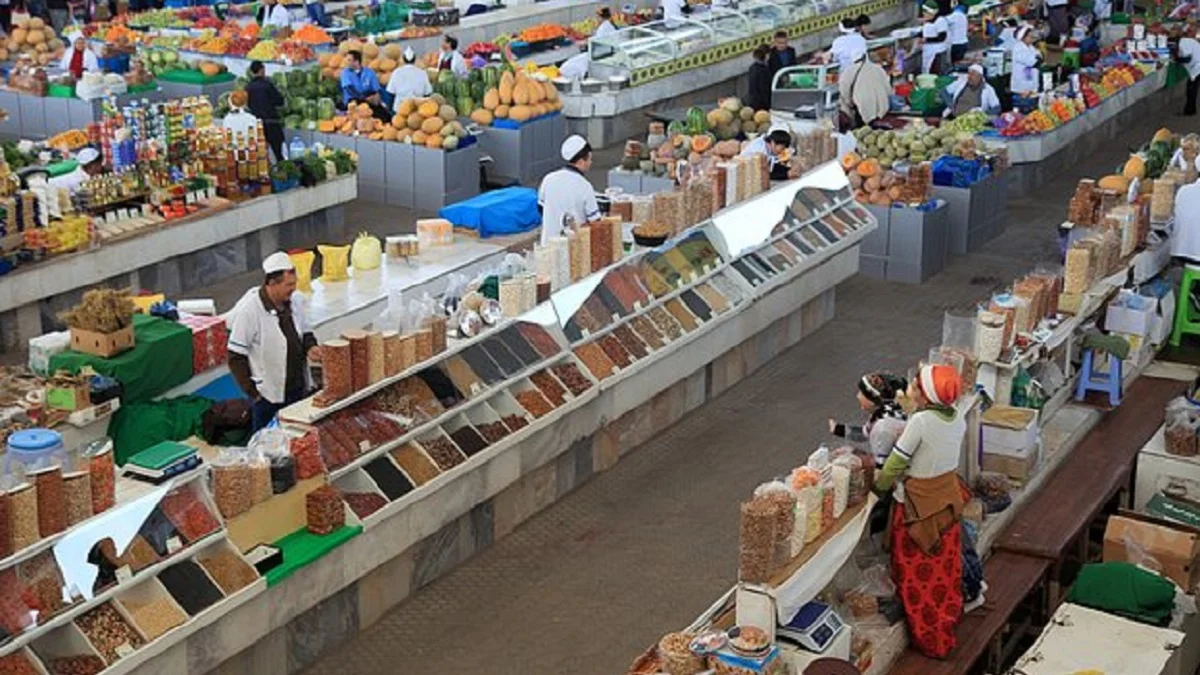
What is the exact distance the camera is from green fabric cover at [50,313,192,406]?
977cm

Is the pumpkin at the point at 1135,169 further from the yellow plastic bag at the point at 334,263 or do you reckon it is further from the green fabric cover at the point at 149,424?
the green fabric cover at the point at 149,424

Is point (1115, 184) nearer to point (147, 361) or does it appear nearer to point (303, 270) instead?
point (303, 270)

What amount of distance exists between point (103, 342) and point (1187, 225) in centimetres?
713

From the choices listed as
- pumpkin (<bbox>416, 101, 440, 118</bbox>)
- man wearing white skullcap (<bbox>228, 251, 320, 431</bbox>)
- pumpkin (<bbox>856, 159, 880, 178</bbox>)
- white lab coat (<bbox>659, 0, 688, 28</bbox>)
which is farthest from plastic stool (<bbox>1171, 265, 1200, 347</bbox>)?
white lab coat (<bbox>659, 0, 688, 28</bbox>)

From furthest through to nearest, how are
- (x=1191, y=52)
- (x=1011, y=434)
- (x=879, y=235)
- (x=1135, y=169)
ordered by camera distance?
(x=1191, y=52)
(x=879, y=235)
(x=1135, y=169)
(x=1011, y=434)

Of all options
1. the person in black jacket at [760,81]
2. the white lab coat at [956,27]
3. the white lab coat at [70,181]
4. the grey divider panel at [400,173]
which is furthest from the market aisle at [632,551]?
the white lab coat at [956,27]

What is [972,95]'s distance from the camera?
1984 cm

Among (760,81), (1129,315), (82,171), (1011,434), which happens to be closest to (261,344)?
(1011,434)

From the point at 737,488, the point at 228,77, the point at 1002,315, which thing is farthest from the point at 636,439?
the point at 228,77

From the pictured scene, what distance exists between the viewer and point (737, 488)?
10461mm

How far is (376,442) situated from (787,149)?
5610mm

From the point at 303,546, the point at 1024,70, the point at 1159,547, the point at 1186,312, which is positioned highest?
the point at 1024,70

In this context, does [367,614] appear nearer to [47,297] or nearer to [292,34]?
[47,297]

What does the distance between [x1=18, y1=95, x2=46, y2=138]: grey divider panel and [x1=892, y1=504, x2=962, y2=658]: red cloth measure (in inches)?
546
